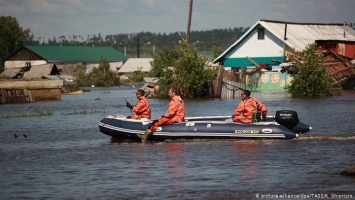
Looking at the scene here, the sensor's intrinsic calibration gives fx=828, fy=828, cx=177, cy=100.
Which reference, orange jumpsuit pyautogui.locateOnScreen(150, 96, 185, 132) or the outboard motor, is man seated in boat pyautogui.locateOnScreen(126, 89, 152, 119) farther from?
the outboard motor

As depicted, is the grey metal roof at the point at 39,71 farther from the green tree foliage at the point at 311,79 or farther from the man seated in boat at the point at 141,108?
the man seated in boat at the point at 141,108

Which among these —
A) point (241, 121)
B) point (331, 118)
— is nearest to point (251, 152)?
point (241, 121)

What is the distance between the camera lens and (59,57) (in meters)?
119

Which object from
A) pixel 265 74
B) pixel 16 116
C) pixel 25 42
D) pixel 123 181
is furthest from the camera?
pixel 25 42

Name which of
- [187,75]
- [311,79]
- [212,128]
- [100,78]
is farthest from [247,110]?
[100,78]

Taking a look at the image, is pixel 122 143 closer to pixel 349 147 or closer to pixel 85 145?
pixel 85 145

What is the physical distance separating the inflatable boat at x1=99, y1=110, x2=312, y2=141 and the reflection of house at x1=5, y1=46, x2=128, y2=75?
82527 mm

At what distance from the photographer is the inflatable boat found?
22.9 m

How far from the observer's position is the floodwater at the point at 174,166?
15711 millimetres

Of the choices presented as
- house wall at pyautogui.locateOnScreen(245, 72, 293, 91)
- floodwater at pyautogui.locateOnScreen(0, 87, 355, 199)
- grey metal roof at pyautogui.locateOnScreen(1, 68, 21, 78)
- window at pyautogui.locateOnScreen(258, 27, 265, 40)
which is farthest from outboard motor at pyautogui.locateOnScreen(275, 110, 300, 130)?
grey metal roof at pyautogui.locateOnScreen(1, 68, 21, 78)

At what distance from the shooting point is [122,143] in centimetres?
2489

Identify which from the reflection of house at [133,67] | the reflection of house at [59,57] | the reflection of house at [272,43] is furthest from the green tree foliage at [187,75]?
the reflection of house at [133,67]

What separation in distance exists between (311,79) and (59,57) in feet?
249

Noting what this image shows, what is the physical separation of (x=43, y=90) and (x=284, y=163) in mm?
35863
